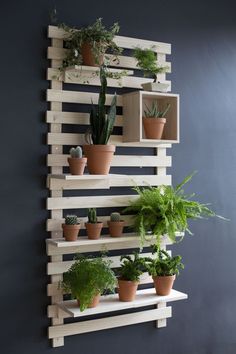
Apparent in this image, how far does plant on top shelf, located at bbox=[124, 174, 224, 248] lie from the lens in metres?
2.93

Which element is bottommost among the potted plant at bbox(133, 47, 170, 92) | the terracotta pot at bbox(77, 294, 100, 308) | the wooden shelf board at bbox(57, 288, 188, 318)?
the wooden shelf board at bbox(57, 288, 188, 318)

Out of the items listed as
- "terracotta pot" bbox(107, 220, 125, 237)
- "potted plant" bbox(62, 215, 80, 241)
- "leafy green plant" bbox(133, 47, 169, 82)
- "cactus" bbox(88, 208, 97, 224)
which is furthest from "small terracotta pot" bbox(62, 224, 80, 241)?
"leafy green plant" bbox(133, 47, 169, 82)

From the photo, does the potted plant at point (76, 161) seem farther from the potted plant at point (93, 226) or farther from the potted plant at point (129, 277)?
the potted plant at point (129, 277)

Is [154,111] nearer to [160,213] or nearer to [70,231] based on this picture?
[160,213]

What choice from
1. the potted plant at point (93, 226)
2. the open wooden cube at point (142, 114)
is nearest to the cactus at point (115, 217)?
the potted plant at point (93, 226)

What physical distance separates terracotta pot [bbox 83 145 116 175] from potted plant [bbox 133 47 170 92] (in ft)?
1.52

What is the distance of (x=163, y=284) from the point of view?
9.79 ft

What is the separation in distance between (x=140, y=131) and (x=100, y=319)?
1123 mm

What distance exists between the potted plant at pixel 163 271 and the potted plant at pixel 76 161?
72cm

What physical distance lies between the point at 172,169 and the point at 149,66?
2.32 feet

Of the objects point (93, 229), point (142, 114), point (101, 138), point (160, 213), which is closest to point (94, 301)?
point (93, 229)

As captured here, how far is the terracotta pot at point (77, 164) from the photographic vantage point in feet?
8.96

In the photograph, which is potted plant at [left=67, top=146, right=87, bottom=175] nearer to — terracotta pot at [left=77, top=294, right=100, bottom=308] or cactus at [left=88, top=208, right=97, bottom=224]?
cactus at [left=88, top=208, right=97, bottom=224]

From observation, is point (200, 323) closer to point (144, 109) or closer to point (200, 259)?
point (200, 259)
